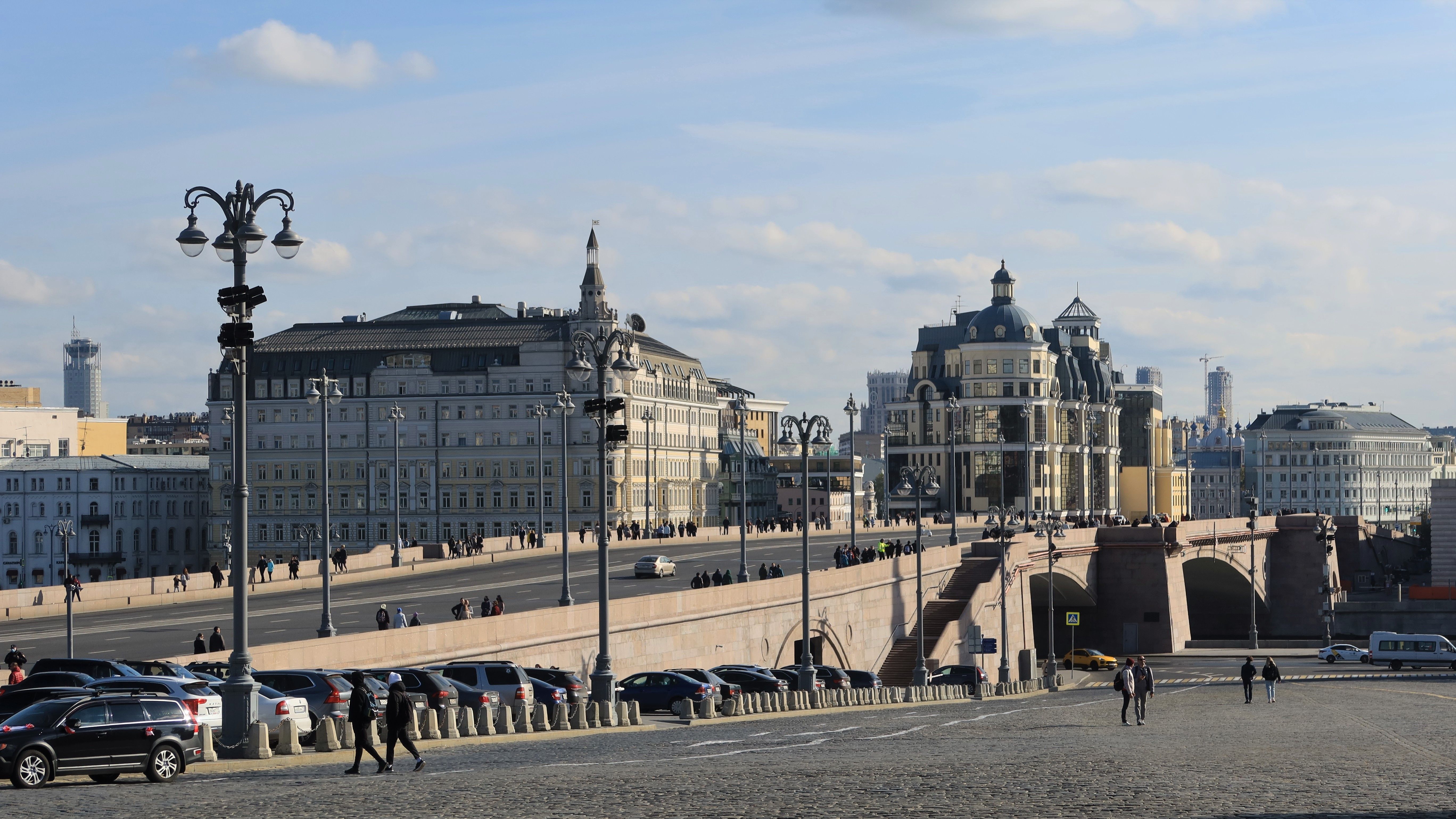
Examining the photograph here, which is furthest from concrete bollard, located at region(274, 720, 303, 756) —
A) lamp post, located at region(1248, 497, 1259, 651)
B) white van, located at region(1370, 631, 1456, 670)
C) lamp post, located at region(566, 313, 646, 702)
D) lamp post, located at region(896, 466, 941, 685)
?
lamp post, located at region(1248, 497, 1259, 651)

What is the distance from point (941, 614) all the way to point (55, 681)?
5507 centimetres

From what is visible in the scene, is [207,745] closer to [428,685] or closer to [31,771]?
[31,771]

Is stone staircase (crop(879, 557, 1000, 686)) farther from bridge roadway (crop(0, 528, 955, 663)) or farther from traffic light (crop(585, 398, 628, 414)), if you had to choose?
traffic light (crop(585, 398, 628, 414))

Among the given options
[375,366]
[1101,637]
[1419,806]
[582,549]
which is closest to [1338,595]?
[1101,637]

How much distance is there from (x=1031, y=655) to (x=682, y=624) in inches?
1383

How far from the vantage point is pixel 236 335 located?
87.7ft

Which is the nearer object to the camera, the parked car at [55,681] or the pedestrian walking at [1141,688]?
the parked car at [55,681]

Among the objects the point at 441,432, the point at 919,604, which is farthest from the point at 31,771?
the point at 441,432

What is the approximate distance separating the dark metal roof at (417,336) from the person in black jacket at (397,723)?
424 feet

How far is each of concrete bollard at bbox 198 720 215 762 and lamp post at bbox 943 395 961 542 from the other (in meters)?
41.1

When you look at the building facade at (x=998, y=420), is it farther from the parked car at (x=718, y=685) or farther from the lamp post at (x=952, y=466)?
A: the parked car at (x=718, y=685)

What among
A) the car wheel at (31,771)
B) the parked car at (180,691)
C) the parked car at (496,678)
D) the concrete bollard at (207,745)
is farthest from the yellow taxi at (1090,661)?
the car wheel at (31,771)

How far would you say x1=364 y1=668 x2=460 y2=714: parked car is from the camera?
34.6m

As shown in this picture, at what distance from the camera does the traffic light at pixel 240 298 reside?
27.0m
